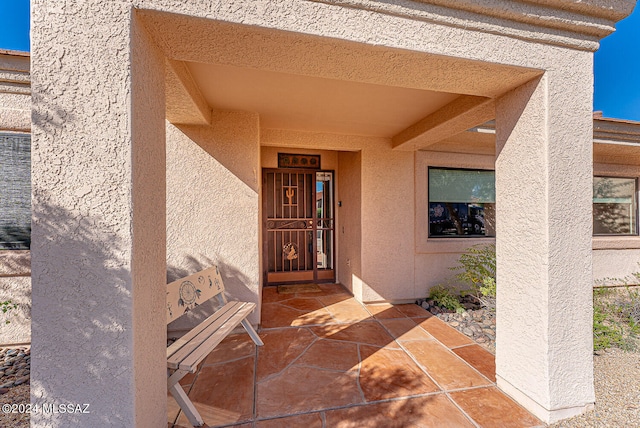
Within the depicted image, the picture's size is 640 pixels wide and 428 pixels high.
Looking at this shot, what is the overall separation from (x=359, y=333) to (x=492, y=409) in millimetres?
1858

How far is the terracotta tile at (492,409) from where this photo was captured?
2320mm

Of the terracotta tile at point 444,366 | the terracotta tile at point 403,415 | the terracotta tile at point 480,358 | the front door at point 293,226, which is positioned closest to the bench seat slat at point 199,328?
the terracotta tile at point 403,415

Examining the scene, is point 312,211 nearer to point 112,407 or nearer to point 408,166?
point 408,166

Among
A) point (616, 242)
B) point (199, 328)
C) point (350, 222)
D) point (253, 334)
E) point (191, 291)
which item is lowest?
point (253, 334)

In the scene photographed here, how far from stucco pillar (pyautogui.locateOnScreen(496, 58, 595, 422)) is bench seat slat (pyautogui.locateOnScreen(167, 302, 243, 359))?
3.24 metres

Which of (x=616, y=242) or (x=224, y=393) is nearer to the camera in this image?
(x=224, y=393)

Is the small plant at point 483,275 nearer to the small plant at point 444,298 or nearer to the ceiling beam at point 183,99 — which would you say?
the small plant at point 444,298

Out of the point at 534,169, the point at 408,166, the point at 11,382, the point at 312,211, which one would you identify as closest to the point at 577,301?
the point at 534,169

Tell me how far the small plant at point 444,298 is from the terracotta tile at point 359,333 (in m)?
1.51

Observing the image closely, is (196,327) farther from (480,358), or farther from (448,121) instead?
(448,121)

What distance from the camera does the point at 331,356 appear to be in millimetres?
3393

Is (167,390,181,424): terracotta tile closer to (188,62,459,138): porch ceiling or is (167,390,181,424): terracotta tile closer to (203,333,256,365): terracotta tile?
(203,333,256,365): terracotta tile

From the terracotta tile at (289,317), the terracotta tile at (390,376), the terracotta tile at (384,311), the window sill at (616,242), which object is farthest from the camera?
the window sill at (616,242)

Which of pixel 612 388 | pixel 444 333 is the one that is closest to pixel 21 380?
pixel 444 333
